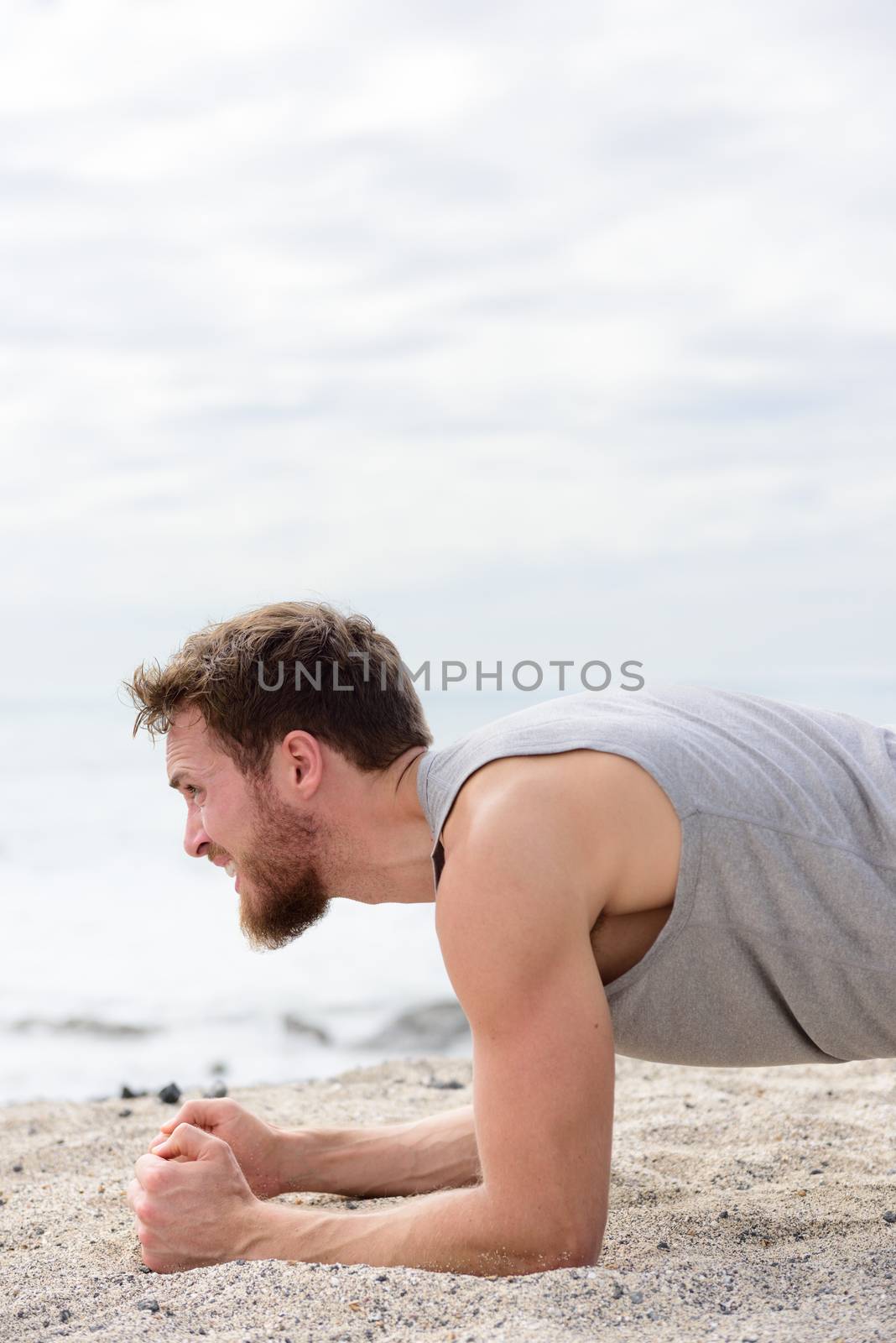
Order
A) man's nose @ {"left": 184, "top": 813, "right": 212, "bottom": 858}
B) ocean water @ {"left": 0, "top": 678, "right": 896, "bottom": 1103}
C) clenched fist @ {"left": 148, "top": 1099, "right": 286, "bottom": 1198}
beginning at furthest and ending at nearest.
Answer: ocean water @ {"left": 0, "top": 678, "right": 896, "bottom": 1103}
clenched fist @ {"left": 148, "top": 1099, "right": 286, "bottom": 1198}
man's nose @ {"left": 184, "top": 813, "right": 212, "bottom": 858}

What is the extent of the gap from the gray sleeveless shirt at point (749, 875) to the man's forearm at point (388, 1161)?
77cm

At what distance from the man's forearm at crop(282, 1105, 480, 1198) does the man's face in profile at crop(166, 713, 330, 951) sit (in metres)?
0.62

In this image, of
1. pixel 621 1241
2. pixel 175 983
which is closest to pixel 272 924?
pixel 621 1241

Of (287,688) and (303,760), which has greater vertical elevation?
(287,688)

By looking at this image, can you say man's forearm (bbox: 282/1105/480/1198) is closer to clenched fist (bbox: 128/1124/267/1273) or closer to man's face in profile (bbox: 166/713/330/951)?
clenched fist (bbox: 128/1124/267/1273)

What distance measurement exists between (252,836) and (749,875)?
3.32 feet

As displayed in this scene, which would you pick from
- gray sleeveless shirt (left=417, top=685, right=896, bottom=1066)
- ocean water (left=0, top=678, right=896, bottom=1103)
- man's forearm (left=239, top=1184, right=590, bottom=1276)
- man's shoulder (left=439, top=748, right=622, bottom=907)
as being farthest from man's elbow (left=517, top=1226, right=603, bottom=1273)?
ocean water (left=0, top=678, right=896, bottom=1103)

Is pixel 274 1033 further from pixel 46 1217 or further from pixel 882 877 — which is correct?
pixel 882 877

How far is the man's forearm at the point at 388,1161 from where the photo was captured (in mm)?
2889

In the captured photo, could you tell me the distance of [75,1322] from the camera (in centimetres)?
219

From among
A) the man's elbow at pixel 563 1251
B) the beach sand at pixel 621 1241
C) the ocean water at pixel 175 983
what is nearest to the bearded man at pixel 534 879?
the man's elbow at pixel 563 1251

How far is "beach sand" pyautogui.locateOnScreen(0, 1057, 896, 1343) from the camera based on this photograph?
6.34 feet

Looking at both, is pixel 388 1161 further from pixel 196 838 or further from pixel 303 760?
pixel 303 760

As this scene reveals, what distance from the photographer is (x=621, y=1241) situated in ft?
8.28
